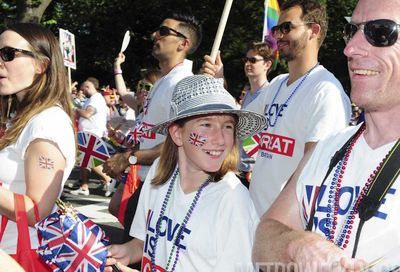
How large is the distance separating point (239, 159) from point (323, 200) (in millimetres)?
1006

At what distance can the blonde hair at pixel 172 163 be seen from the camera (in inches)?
102

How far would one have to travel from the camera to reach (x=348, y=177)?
1823mm

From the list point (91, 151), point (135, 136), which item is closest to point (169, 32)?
point (135, 136)

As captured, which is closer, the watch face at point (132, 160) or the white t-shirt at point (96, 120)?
the watch face at point (132, 160)

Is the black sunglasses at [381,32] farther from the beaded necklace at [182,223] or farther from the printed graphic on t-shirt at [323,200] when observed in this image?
the beaded necklace at [182,223]

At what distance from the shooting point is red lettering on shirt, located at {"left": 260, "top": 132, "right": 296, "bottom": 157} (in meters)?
3.61

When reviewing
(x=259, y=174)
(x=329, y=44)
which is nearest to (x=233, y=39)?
(x=329, y=44)

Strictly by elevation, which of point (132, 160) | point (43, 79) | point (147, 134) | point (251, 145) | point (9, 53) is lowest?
point (251, 145)

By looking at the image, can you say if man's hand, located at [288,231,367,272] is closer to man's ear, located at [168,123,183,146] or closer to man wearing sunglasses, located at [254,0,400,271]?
man wearing sunglasses, located at [254,0,400,271]

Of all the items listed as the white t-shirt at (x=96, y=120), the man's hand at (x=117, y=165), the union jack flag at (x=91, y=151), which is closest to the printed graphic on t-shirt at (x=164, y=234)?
the man's hand at (x=117, y=165)

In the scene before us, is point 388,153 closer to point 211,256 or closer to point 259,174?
point 211,256

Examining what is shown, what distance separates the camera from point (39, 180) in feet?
8.85

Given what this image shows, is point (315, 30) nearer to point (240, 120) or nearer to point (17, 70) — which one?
point (240, 120)

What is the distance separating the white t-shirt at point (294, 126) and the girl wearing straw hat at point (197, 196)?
687 millimetres
